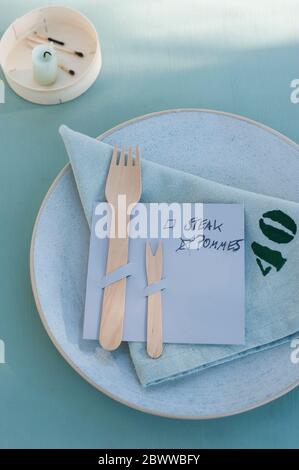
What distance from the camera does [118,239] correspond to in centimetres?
57

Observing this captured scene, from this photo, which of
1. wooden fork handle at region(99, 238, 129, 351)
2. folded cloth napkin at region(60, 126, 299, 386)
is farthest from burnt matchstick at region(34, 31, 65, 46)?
wooden fork handle at region(99, 238, 129, 351)

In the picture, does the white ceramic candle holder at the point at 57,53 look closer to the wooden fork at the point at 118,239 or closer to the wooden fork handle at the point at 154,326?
the wooden fork at the point at 118,239

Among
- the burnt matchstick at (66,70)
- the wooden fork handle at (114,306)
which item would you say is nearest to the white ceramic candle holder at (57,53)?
the burnt matchstick at (66,70)

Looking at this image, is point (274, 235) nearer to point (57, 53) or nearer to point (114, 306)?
point (114, 306)

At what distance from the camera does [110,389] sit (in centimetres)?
53

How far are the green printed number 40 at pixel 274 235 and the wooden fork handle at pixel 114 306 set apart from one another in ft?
0.37

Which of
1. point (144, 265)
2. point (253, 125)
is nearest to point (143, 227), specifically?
point (144, 265)

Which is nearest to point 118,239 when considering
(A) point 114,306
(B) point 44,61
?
(A) point 114,306

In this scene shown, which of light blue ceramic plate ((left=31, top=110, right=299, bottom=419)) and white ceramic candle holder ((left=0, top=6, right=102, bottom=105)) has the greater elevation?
white ceramic candle holder ((left=0, top=6, right=102, bottom=105))

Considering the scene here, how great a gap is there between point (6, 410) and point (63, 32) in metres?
0.36

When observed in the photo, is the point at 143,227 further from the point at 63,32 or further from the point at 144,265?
the point at 63,32

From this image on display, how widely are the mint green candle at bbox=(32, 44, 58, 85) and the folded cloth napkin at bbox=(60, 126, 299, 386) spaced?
Result: 0.07m

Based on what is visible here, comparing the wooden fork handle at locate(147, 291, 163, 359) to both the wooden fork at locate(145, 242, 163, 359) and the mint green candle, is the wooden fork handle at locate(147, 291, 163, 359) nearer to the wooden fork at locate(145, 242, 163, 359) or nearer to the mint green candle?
the wooden fork at locate(145, 242, 163, 359)

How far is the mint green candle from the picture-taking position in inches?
24.4
